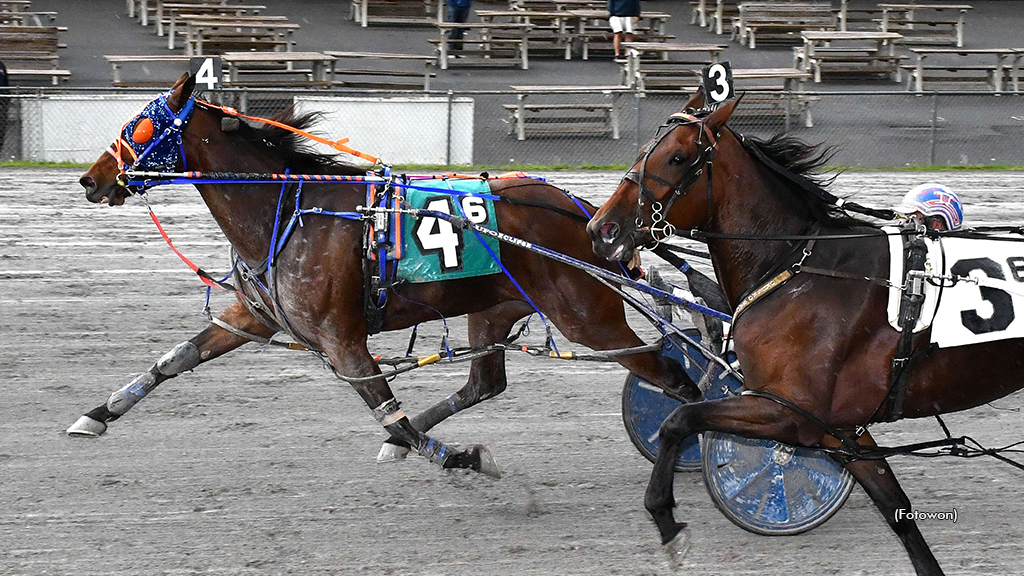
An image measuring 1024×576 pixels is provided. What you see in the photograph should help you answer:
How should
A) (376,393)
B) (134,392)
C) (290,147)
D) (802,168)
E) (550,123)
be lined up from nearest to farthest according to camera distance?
1. (802,168)
2. (376,393)
3. (290,147)
4. (134,392)
5. (550,123)

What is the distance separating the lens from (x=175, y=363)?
5.57 m

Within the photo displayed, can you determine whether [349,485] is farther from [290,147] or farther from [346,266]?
[290,147]

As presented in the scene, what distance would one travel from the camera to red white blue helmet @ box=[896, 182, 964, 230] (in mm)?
5188

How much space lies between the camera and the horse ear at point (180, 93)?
16.9 feet

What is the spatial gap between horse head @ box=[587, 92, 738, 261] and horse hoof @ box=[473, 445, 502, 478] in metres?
1.42

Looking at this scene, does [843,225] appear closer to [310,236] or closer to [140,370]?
[310,236]

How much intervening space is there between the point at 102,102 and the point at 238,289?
8.92 m

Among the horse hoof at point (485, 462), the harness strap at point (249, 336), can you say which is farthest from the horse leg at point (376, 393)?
the harness strap at point (249, 336)

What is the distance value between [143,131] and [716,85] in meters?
2.52

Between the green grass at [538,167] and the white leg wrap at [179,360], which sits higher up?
the green grass at [538,167]

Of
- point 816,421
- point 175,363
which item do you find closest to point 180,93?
point 175,363

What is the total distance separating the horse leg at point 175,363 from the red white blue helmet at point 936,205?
3073mm

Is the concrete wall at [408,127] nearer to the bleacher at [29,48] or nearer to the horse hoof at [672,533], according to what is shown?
the bleacher at [29,48]

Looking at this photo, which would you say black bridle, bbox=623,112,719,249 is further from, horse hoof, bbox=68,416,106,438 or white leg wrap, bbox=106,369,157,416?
horse hoof, bbox=68,416,106,438
